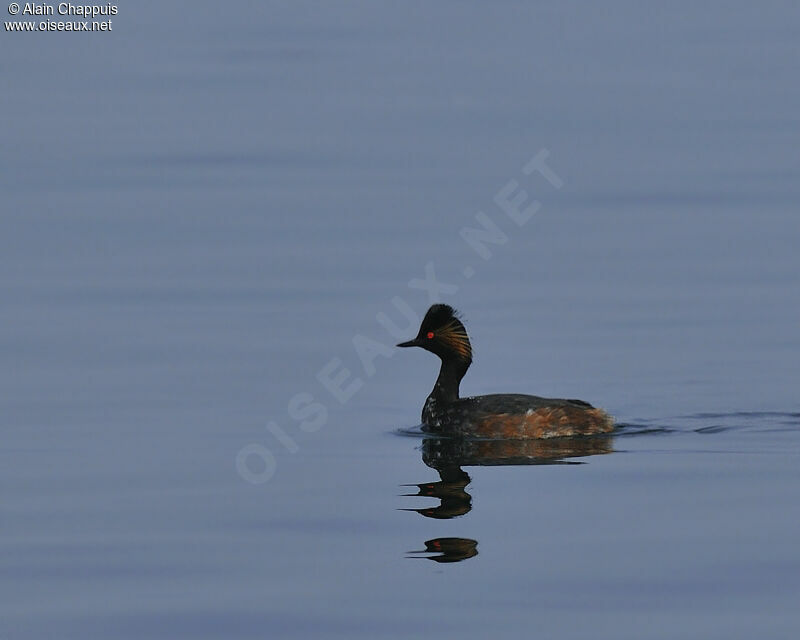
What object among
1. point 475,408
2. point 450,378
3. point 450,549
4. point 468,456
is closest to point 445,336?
point 450,378

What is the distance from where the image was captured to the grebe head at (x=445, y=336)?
1709cm

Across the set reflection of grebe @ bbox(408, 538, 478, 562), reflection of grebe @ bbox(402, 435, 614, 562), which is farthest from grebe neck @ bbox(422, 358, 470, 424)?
reflection of grebe @ bbox(408, 538, 478, 562)

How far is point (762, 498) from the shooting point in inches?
485

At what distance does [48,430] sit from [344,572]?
484 cm

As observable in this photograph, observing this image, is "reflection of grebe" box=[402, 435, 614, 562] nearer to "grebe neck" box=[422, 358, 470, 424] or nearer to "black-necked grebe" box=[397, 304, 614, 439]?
"black-necked grebe" box=[397, 304, 614, 439]

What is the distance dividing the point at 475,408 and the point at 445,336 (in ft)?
3.63

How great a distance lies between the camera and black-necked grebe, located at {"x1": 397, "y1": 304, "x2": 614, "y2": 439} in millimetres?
15742

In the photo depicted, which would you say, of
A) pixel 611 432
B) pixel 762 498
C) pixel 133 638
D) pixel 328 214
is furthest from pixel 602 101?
pixel 133 638

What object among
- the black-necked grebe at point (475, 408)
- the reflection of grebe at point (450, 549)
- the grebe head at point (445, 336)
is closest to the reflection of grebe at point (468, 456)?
the black-necked grebe at point (475, 408)

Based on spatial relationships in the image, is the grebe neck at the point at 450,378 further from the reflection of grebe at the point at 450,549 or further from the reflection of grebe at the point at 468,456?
the reflection of grebe at the point at 450,549

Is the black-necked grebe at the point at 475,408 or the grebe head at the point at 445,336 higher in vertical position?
the grebe head at the point at 445,336

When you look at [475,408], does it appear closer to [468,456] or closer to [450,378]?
[450,378]

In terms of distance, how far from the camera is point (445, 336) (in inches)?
674

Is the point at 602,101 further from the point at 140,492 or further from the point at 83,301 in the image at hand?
the point at 140,492
